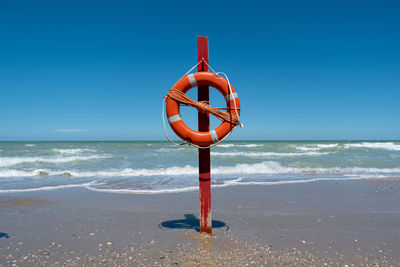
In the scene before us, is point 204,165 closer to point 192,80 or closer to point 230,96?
point 230,96

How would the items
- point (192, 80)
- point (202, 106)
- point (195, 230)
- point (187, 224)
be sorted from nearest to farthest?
point (202, 106) < point (192, 80) < point (195, 230) < point (187, 224)

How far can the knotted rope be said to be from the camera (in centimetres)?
343

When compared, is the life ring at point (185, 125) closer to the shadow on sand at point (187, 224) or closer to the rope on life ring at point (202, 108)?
the rope on life ring at point (202, 108)

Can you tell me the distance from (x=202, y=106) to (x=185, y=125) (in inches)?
14.2

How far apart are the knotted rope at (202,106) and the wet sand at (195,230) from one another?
4.85ft

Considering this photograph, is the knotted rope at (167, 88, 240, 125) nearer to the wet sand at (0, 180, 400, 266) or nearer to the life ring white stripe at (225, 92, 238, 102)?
the life ring white stripe at (225, 92, 238, 102)

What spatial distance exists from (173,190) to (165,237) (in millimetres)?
3051

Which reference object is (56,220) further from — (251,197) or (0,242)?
(251,197)

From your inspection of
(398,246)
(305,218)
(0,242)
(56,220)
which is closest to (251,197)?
(305,218)

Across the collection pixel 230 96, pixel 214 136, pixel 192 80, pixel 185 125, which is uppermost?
pixel 192 80

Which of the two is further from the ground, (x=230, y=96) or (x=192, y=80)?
(x=192, y=80)

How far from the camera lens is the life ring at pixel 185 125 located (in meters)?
3.48

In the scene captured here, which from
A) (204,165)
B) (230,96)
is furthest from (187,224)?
(230,96)

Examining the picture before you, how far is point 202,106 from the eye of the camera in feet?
11.2
